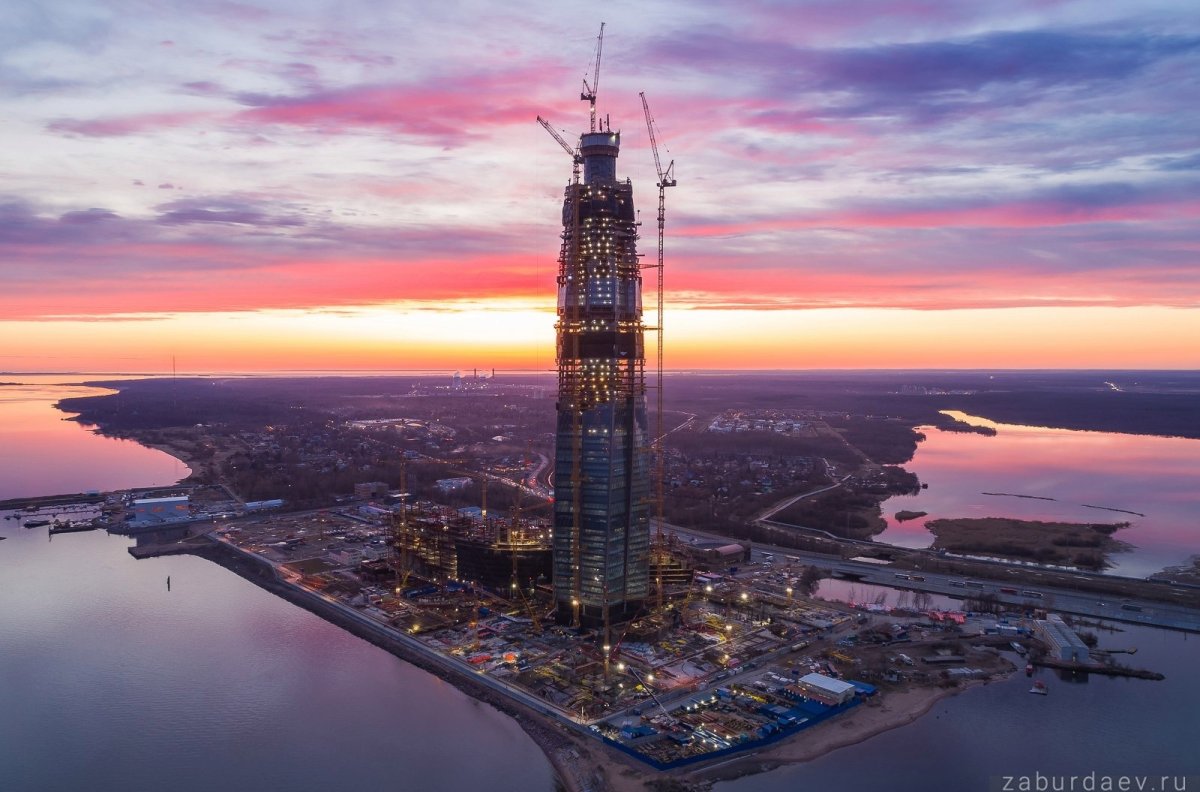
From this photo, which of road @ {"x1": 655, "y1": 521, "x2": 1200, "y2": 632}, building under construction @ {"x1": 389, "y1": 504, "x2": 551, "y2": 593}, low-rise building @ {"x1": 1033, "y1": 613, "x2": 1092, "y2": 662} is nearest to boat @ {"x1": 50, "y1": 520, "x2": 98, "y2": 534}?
building under construction @ {"x1": 389, "y1": 504, "x2": 551, "y2": 593}

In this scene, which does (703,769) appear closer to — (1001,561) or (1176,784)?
(1176,784)

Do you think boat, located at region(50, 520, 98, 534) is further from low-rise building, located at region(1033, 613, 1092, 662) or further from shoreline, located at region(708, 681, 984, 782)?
low-rise building, located at region(1033, 613, 1092, 662)

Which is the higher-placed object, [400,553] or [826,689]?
[400,553]

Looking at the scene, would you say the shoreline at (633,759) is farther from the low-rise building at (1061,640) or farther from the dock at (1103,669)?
the low-rise building at (1061,640)

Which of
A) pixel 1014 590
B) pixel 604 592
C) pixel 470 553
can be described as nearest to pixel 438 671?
pixel 604 592

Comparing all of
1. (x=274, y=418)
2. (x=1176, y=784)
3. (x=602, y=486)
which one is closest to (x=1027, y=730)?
(x=1176, y=784)

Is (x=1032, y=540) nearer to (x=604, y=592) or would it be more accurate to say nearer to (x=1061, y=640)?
(x=1061, y=640)
